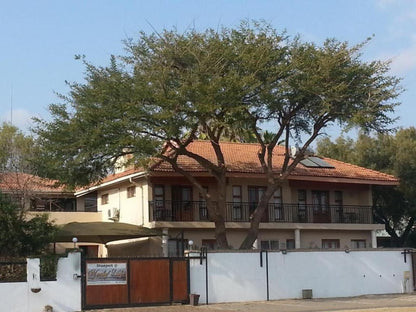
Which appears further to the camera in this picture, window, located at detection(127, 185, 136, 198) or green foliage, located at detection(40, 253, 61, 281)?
window, located at detection(127, 185, 136, 198)

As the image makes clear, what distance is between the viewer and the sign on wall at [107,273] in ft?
81.3

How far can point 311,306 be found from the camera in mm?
25828

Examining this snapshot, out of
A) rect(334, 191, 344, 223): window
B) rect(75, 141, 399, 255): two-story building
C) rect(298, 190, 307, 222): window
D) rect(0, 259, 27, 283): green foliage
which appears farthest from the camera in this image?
rect(334, 191, 344, 223): window

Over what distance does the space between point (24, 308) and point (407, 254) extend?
1777 cm

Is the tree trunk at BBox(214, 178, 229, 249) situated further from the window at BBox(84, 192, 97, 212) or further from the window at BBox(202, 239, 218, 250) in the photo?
the window at BBox(84, 192, 97, 212)

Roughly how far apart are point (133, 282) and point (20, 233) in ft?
14.8

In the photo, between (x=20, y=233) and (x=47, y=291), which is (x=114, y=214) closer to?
(x=20, y=233)

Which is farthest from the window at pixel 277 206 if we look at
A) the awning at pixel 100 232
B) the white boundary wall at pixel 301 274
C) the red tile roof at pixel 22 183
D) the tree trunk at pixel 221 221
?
the red tile roof at pixel 22 183

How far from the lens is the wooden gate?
81.3 feet

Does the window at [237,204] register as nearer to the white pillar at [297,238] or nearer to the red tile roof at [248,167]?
the red tile roof at [248,167]

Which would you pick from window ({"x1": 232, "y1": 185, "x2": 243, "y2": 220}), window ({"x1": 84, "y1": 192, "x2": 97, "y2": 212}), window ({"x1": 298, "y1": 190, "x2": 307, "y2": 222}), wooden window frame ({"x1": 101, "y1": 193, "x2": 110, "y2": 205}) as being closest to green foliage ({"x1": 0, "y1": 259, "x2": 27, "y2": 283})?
window ({"x1": 232, "y1": 185, "x2": 243, "y2": 220})

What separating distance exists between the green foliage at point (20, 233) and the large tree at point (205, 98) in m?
4.72

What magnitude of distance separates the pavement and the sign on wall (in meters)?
1.08

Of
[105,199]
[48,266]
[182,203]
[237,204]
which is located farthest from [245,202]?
[48,266]
